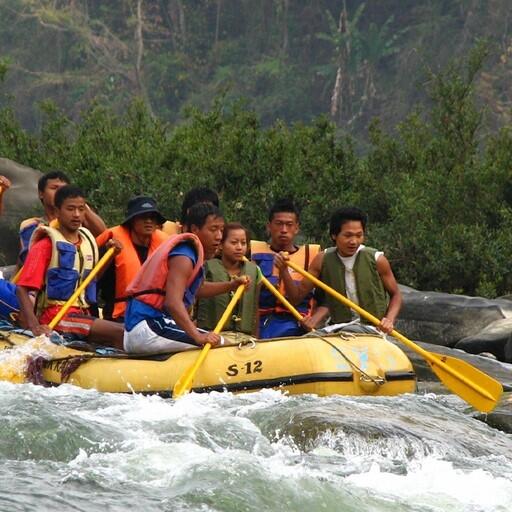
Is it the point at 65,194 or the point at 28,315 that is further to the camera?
the point at 65,194

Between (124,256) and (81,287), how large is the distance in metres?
0.38

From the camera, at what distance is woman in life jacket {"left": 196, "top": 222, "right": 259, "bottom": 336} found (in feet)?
28.9

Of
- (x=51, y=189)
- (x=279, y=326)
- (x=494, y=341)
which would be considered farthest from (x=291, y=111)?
(x=279, y=326)

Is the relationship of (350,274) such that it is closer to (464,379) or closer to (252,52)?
(464,379)

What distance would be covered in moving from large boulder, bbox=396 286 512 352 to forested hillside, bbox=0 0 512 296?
4.84 ft

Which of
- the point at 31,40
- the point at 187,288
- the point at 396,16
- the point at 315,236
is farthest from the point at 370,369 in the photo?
the point at 31,40

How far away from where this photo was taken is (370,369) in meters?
8.09

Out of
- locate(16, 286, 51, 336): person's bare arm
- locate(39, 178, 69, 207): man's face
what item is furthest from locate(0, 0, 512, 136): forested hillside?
locate(16, 286, 51, 336): person's bare arm

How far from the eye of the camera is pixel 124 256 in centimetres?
916

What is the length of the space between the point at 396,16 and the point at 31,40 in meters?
11.5

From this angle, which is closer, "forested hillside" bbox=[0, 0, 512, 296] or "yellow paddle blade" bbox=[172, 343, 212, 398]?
"yellow paddle blade" bbox=[172, 343, 212, 398]

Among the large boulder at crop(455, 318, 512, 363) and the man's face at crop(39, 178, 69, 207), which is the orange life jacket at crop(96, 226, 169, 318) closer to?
the man's face at crop(39, 178, 69, 207)

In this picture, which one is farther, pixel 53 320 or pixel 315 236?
pixel 315 236

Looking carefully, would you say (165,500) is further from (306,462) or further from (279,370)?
(279,370)
